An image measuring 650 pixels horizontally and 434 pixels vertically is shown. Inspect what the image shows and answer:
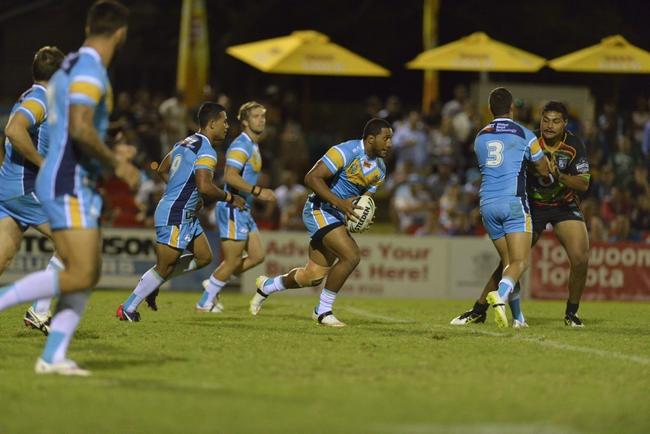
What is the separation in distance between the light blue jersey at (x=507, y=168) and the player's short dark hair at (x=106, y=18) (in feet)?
→ 16.5

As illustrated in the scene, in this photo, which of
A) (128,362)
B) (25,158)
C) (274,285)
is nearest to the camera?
(128,362)

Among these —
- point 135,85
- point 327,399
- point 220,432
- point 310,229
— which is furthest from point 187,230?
point 135,85

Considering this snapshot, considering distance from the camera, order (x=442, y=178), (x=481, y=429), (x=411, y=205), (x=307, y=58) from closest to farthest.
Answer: (x=481, y=429)
(x=411, y=205)
(x=442, y=178)
(x=307, y=58)

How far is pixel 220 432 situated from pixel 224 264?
8616mm

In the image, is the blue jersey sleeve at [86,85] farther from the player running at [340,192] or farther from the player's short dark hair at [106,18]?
the player running at [340,192]

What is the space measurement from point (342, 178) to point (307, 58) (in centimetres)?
1384

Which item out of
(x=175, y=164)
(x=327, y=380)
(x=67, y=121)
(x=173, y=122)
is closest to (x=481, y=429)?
(x=327, y=380)

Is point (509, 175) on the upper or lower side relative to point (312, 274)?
upper

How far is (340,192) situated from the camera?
41.3 ft

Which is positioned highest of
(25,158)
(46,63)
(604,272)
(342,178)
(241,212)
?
(46,63)

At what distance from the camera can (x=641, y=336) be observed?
12273 mm

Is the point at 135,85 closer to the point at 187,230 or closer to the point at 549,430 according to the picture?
the point at 187,230

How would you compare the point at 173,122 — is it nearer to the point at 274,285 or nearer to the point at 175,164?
the point at 274,285

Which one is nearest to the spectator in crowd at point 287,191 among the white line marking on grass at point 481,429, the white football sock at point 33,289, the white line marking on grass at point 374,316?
the white line marking on grass at point 374,316
